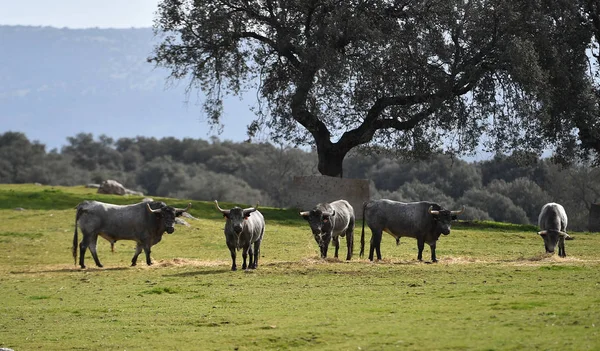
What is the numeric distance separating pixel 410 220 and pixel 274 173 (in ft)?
271

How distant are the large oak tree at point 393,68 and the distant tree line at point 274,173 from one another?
250 centimetres

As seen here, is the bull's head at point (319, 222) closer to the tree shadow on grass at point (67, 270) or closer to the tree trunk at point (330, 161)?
the tree shadow on grass at point (67, 270)

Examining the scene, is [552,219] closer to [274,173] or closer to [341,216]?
[341,216]

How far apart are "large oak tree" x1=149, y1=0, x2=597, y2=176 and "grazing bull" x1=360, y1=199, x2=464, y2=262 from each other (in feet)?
42.7

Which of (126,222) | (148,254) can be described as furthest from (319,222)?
(126,222)

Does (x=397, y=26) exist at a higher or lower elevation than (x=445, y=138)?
higher

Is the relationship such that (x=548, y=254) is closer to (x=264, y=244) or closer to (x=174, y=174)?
(x=264, y=244)

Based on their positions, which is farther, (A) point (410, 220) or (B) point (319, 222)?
(A) point (410, 220)

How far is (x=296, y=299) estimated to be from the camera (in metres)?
19.6

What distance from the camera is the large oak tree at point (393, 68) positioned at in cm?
4166

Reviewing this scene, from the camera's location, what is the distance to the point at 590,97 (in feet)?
145

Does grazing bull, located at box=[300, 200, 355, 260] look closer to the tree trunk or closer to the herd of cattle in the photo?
the herd of cattle

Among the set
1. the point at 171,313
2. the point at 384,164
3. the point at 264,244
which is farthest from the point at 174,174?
the point at 171,313

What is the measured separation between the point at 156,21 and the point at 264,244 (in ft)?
49.0
